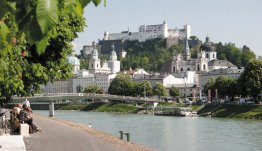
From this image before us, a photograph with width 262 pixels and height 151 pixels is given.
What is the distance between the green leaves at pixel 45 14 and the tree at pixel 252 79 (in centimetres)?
6761

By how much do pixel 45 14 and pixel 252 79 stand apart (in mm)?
68290

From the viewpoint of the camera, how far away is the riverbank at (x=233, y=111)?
63388 mm

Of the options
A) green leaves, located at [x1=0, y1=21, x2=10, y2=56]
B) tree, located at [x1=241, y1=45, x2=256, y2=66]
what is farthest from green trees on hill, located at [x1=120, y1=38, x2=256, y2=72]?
green leaves, located at [x1=0, y1=21, x2=10, y2=56]

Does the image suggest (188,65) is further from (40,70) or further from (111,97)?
(40,70)

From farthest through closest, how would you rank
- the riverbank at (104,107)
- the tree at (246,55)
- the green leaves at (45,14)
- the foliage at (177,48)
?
1. the foliage at (177,48)
2. the tree at (246,55)
3. the riverbank at (104,107)
4. the green leaves at (45,14)

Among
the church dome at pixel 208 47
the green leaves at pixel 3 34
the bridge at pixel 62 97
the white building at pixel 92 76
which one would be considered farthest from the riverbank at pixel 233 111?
the church dome at pixel 208 47

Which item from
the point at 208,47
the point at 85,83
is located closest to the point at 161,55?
the point at 208,47

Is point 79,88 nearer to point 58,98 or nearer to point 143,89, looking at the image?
point 143,89

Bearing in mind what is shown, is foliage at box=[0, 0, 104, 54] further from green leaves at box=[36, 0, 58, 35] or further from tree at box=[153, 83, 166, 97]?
tree at box=[153, 83, 166, 97]

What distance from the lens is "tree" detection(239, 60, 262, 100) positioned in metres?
68.4

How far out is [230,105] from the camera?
237 ft

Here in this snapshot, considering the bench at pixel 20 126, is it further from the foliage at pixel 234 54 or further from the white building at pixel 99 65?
the white building at pixel 99 65

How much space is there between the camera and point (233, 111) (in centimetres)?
6869

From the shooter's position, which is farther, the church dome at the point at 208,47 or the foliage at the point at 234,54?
the church dome at the point at 208,47
